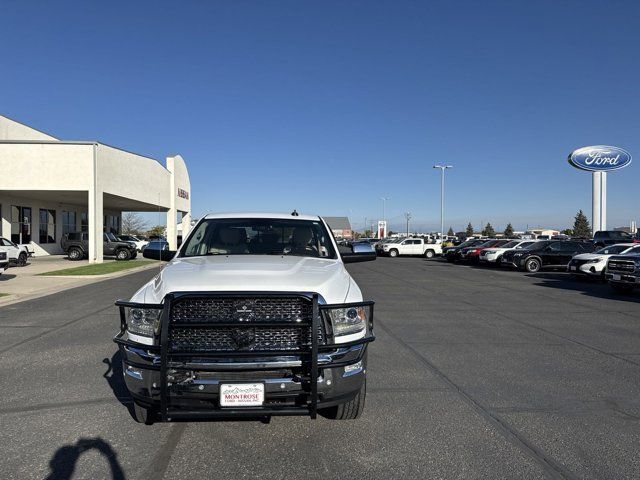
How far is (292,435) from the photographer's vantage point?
3936 millimetres

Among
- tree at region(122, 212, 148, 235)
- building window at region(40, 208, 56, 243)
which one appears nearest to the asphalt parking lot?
building window at region(40, 208, 56, 243)

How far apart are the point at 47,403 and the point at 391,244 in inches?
1476

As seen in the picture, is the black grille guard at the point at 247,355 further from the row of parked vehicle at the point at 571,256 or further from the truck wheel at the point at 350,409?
the row of parked vehicle at the point at 571,256

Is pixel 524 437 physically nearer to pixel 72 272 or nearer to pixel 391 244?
pixel 72 272

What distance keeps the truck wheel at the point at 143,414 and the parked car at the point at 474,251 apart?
88.7 ft

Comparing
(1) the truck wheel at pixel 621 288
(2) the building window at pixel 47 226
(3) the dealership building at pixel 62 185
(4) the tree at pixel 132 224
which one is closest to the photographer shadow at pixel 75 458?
(1) the truck wheel at pixel 621 288

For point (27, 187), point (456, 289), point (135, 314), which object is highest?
point (27, 187)

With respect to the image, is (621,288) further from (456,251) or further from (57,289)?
(456,251)

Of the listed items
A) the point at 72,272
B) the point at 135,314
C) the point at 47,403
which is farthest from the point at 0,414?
the point at 72,272

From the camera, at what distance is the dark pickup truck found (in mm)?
27484

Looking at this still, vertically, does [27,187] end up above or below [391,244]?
above

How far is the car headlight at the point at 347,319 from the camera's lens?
3.60 metres

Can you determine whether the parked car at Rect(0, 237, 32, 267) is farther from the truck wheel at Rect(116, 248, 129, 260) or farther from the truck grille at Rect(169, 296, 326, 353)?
the truck grille at Rect(169, 296, 326, 353)

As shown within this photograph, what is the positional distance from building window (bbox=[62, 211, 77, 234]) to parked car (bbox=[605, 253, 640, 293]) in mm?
32207
